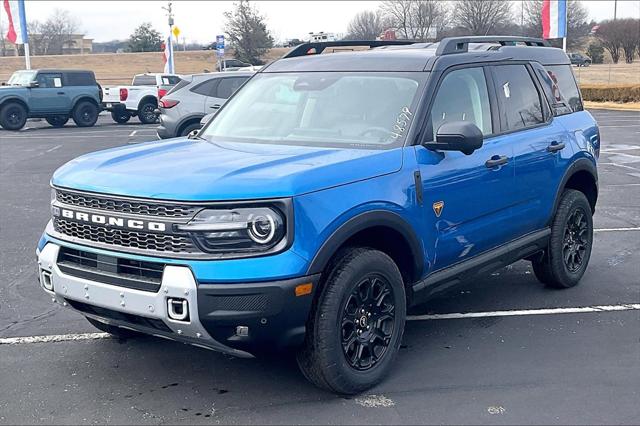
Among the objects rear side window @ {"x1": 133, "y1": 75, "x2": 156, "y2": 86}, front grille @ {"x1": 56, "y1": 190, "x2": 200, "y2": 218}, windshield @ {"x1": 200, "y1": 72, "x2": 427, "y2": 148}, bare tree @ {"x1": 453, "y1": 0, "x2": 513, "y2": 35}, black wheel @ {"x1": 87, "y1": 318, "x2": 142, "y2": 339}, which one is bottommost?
black wheel @ {"x1": 87, "y1": 318, "x2": 142, "y2": 339}

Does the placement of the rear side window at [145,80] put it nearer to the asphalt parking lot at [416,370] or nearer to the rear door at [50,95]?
the rear door at [50,95]

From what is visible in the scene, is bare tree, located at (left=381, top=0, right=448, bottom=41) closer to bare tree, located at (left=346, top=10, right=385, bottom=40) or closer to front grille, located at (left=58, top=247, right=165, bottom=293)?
bare tree, located at (left=346, top=10, right=385, bottom=40)

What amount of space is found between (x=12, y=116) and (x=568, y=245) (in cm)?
2162

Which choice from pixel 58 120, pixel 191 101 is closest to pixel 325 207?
pixel 191 101

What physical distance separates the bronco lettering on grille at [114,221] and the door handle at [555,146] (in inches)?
129

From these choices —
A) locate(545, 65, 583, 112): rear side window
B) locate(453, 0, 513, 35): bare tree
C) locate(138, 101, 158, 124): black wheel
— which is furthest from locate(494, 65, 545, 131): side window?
locate(453, 0, 513, 35): bare tree

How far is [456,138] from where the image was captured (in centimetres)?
447

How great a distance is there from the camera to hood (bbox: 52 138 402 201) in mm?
3693

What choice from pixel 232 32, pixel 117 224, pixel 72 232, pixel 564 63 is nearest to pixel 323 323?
pixel 117 224

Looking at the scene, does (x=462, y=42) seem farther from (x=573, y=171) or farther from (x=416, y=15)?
(x=416, y=15)

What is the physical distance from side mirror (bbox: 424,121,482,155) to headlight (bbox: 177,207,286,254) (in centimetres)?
134

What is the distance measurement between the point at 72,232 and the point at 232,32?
181ft

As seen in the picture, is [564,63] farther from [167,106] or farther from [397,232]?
[167,106]

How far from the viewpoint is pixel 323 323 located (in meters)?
3.86
